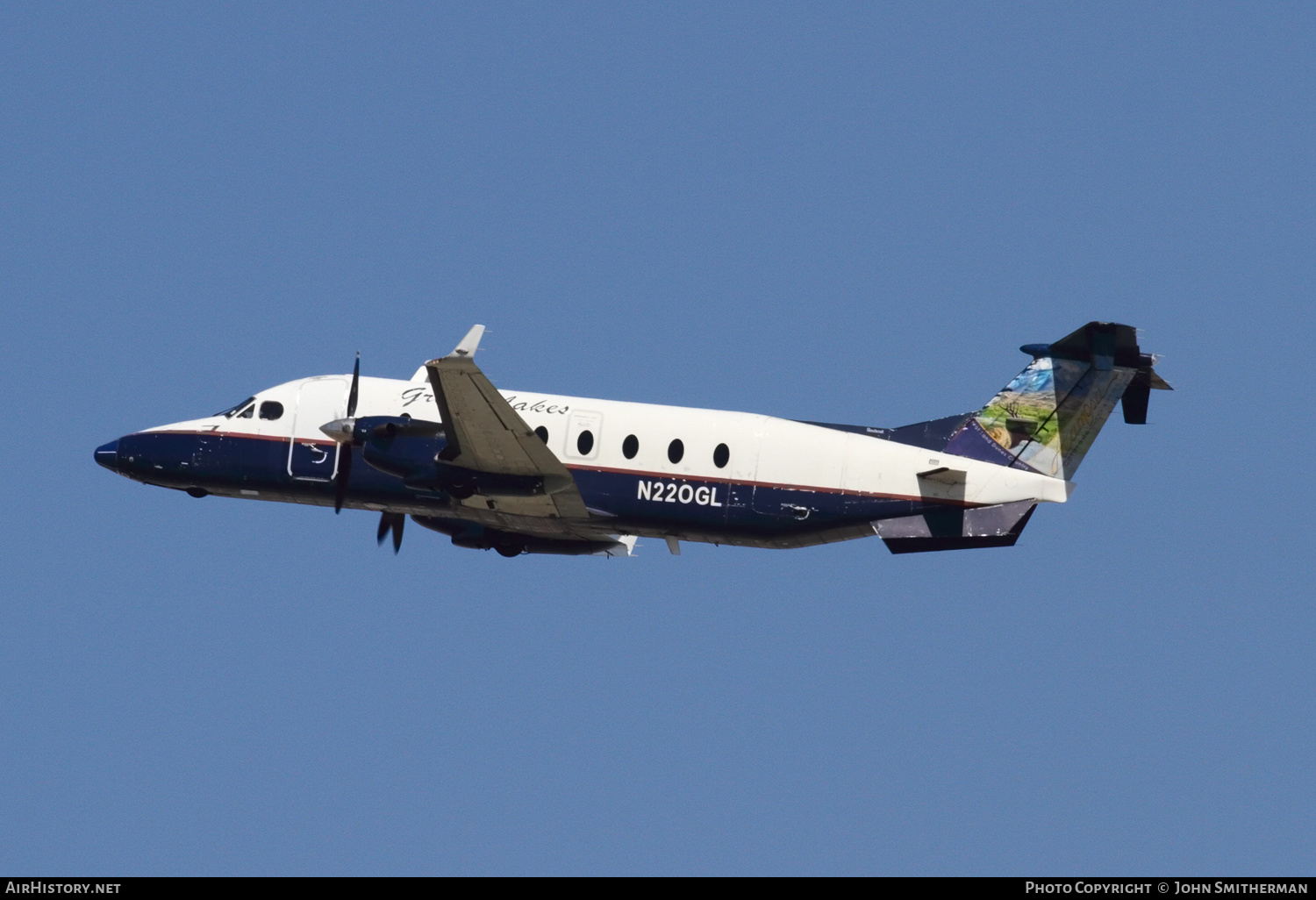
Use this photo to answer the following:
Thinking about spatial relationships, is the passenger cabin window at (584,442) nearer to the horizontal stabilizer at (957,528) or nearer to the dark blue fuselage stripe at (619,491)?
the dark blue fuselage stripe at (619,491)

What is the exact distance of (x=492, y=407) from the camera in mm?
36406

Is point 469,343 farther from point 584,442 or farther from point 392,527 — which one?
point 392,527

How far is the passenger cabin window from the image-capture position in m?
39.2

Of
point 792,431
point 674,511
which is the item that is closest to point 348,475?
point 674,511

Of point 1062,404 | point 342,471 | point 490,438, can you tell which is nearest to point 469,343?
point 490,438

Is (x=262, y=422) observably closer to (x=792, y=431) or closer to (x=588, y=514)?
(x=588, y=514)

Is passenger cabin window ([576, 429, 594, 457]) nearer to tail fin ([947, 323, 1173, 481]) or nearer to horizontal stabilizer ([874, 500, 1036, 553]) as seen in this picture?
horizontal stabilizer ([874, 500, 1036, 553])

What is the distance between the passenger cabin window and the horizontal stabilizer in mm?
6671

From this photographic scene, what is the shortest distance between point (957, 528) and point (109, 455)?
21127 mm

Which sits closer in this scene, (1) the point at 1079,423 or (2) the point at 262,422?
(1) the point at 1079,423

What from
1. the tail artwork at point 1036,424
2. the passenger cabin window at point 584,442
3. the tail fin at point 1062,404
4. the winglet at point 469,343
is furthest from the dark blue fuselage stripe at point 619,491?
the winglet at point 469,343

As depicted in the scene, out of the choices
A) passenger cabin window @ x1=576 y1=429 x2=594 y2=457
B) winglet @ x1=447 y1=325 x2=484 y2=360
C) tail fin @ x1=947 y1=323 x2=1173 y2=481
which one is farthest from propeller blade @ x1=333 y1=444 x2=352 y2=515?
tail fin @ x1=947 y1=323 x2=1173 y2=481
